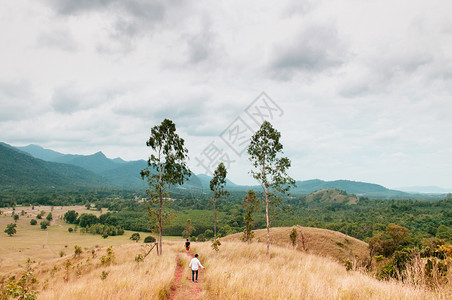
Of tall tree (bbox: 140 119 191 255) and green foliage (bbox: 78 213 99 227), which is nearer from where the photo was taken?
tall tree (bbox: 140 119 191 255)


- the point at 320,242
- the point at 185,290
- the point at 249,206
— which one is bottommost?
the point at 320,242

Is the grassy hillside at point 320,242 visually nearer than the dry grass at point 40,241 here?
Yes

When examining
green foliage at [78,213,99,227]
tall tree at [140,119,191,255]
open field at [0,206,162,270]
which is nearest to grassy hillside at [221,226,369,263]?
tall tree at [140,119,191,255]

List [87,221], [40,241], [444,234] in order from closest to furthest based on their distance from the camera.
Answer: [444,234]
[40,241]
[87,221]

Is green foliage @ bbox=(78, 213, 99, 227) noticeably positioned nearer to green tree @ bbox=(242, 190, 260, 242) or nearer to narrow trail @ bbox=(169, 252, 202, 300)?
green tree @ bbox=(242, 190, 260, 242)

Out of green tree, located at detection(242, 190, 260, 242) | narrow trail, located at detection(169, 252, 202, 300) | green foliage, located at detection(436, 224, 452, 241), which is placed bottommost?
green foliage, located at detection(436, 224, 452, 241)

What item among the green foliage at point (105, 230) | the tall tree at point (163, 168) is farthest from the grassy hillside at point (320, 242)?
the green foliage at point (105, 230)

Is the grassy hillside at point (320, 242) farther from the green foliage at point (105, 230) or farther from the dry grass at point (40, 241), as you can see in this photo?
the green foliage at point (105, 230)

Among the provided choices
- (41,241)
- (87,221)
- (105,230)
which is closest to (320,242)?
(105,230)

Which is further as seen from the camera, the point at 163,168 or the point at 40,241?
the point at 40,241

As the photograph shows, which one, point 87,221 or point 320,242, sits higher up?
point 320,242

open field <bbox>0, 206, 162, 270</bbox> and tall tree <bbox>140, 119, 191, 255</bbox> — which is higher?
tall tree <bbox>140, 119, 191, 255</bbox>

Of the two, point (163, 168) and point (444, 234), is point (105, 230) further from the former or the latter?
point (444, 234)

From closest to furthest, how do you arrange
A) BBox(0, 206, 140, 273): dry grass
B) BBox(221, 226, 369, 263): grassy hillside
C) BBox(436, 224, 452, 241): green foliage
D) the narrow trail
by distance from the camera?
1. the narrow trail
2. BBox(221, 226, 369, 263): grassy hillside
3. BBox(436, 224, 452, 241): green foliage
4. BBox(0, 206, 140, 273): dry grass
